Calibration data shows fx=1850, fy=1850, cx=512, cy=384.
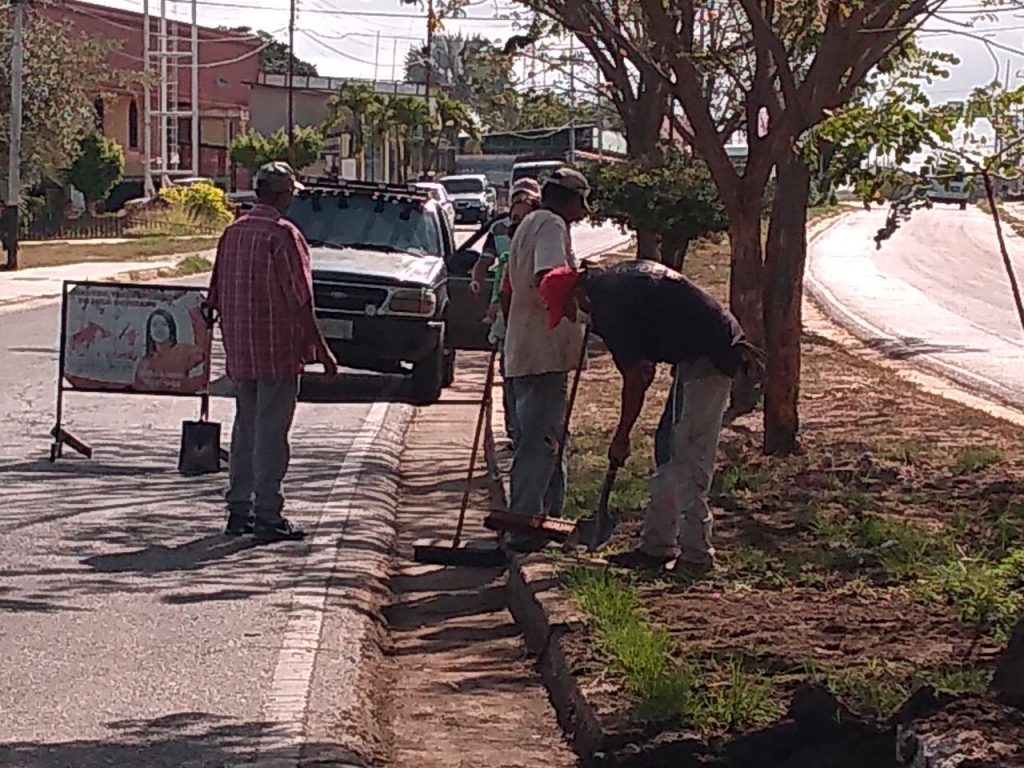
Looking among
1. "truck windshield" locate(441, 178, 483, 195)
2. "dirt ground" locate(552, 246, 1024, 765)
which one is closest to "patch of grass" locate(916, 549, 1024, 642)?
"dirt ground" locate(552, 246, 1024, 765)

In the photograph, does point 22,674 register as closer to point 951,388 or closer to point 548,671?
point 548,671

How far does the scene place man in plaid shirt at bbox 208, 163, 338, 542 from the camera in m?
10.1

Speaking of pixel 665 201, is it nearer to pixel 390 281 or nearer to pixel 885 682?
pixel 390 281

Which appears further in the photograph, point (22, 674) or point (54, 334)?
point (54, 334)

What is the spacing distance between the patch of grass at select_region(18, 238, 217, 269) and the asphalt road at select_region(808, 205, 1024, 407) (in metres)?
14.9

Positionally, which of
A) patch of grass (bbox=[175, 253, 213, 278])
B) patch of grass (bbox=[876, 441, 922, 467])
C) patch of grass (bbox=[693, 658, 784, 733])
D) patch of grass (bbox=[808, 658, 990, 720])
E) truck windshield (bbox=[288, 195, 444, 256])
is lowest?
patch of grass (bbox=[175, 253, 213, 278])

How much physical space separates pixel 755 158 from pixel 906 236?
47.1 metres

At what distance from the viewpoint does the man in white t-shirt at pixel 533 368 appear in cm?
948

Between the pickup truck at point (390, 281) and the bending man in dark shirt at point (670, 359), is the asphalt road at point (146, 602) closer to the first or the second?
the bending man in dark shirt at point (670, 359)

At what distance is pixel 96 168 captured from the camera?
56.2 metres

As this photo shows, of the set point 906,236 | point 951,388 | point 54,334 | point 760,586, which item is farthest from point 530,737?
point 906,236

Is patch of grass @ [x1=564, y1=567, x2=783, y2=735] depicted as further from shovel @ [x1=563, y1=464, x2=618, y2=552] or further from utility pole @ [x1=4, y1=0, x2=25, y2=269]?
utility pole @ [x1=4, y1=0, x2=25, y2=269]

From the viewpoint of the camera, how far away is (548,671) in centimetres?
766

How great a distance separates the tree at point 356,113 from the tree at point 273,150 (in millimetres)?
2877
